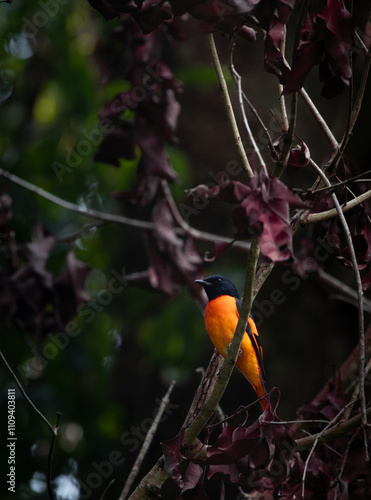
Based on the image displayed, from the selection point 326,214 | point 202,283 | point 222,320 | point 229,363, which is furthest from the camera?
point 202,283

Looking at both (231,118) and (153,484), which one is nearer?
(231,118)

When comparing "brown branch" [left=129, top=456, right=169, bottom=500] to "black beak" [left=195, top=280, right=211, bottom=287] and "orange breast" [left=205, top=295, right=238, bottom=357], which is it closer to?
"orange breast" [left=205, top=295, right=238, bottom=357]

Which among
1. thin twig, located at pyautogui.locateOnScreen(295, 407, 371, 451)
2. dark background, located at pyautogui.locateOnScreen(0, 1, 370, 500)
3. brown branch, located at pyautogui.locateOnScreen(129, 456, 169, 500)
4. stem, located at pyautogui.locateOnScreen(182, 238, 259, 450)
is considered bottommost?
dark background, located at pyautogui.locateOnScreen(0, 1, 370, 500)

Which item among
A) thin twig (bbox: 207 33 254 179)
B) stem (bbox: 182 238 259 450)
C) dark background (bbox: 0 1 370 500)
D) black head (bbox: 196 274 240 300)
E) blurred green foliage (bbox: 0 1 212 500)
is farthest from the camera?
blurred green foliage (bbox: 0 1 212 500)

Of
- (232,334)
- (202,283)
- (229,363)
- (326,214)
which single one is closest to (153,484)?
(229,363)

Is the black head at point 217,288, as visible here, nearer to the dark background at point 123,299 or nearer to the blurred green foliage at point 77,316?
the dark background at point 123,299

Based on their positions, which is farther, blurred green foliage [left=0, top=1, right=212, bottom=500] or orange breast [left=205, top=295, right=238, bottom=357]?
blurred green foliage [left=0, top=1, right=212, bottom=500]

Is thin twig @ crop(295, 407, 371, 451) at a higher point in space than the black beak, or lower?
higher

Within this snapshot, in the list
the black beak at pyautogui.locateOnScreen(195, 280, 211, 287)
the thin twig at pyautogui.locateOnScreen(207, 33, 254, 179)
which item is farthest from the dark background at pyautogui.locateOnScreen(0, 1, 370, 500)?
the thin twig at pyautogui.locateOnScreen(207, 33, 254, 179)

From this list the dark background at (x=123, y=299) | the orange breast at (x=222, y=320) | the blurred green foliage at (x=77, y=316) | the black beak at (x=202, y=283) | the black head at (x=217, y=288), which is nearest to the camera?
the orange breast at (x=222, y=320)

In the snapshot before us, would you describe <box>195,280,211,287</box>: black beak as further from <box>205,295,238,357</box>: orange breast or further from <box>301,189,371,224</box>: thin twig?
<box>301,189,371,224</box>: thin twig

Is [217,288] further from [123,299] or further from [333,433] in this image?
[123,299]

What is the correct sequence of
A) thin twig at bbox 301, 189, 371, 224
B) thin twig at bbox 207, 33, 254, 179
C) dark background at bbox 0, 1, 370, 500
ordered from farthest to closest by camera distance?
dark background at bbox 0, 1, 370, 500 → thin twig at bbox 301, 189, 371, 224 → thin twig at bbox 207, 33, 254, 179


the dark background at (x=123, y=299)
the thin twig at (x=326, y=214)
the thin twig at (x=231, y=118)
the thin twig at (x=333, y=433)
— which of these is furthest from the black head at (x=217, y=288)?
the thin twig at (x=231, y=118)
